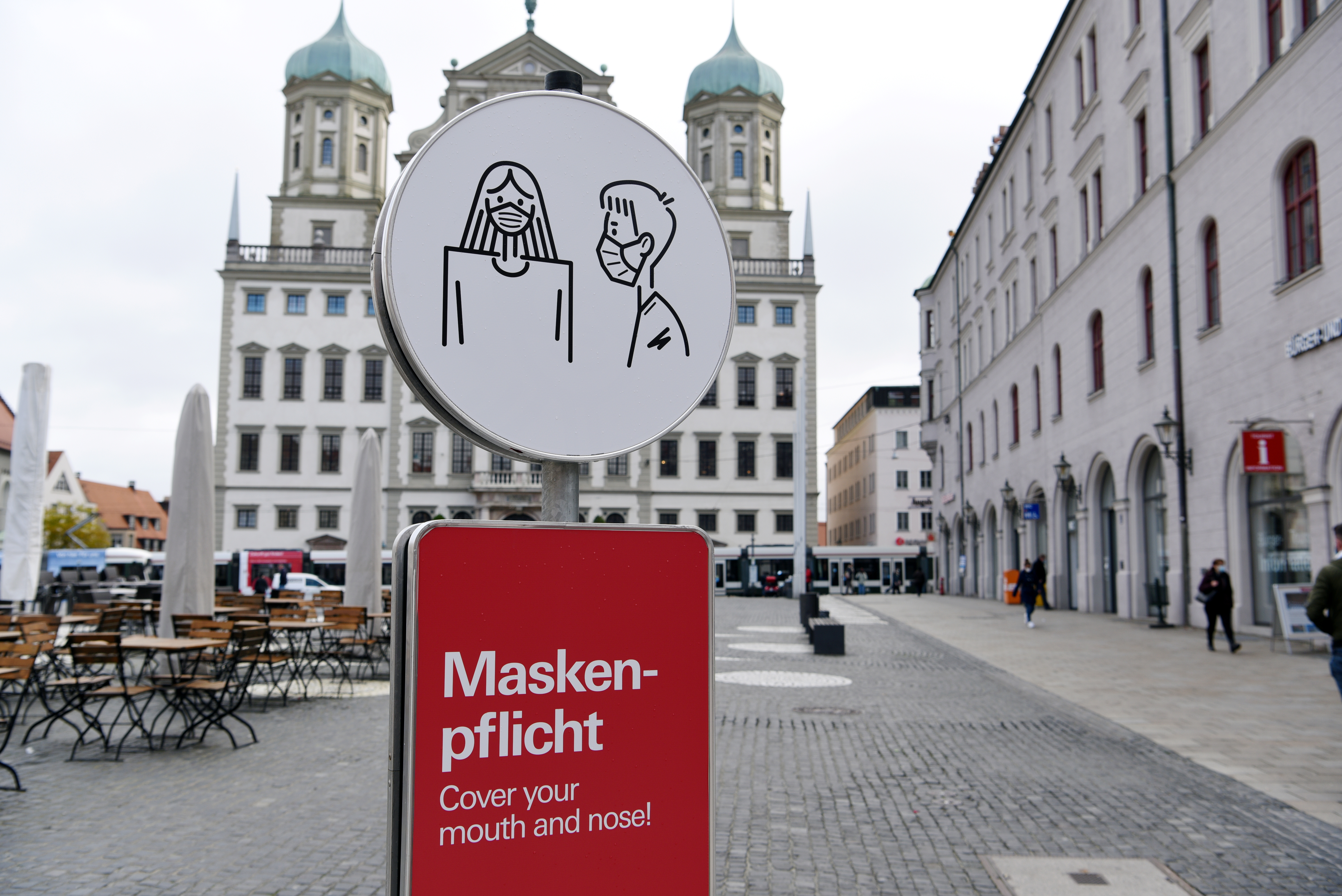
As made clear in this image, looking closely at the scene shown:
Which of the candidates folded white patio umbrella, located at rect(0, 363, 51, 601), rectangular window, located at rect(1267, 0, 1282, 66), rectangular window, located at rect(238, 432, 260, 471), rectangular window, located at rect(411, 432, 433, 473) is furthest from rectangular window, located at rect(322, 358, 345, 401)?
rectangular window, located at rect(1267, 0, 1282, 66)

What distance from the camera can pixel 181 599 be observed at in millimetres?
11562

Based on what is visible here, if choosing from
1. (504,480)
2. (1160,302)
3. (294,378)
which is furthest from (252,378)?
(1160,302)

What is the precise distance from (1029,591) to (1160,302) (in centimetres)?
680

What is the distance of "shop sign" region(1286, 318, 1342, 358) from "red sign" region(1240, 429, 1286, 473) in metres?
1.29

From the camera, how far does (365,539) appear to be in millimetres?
15180

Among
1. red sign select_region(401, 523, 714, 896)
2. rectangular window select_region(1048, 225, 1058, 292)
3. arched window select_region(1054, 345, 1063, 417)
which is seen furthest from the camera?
rectangular window select_region(1048, 225, 1058, 292)

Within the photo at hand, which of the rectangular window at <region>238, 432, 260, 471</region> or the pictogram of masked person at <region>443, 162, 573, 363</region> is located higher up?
the rectangular window at <region>238, 432, 260, 471</region>

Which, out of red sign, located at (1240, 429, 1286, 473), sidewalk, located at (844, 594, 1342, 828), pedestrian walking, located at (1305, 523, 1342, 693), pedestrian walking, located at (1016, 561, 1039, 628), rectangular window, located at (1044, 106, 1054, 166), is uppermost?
rectangular window, located at (1044, 106, 1054, 166)

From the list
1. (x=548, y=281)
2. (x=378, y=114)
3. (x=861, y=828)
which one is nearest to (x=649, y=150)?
(x=548, y=281)

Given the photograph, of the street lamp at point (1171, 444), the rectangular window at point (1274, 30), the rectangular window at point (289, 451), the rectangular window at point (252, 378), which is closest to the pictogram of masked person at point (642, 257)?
the rectangular window at point (1274, 30)

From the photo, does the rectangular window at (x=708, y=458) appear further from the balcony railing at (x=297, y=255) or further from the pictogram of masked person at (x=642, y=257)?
the pictogram of masked person at (x=642, y=257)

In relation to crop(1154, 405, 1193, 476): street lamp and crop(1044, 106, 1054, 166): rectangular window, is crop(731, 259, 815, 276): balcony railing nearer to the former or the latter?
crop(1044, 106, 1054, 166): rectangular window

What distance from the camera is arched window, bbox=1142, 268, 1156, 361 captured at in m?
24.2

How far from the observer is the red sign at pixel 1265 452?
55.9 feet
